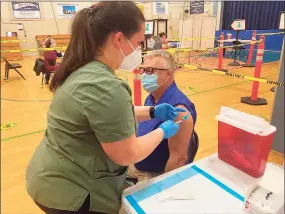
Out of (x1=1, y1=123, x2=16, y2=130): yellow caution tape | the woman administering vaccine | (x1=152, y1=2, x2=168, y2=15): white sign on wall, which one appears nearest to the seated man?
the woman administering vaccine

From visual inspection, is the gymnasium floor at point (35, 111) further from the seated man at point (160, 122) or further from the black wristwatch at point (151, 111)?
the black wristwatch at point (151, 111)

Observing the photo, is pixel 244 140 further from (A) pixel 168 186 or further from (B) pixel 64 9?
(B) pixel 64 9

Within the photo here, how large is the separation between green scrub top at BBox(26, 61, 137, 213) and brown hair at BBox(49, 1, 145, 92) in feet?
0.20

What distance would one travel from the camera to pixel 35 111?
13.5 feet

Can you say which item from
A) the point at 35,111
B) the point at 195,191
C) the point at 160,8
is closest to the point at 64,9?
the point at 160,8

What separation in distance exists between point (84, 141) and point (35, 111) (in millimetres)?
3593

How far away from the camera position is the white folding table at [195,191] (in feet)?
2.85

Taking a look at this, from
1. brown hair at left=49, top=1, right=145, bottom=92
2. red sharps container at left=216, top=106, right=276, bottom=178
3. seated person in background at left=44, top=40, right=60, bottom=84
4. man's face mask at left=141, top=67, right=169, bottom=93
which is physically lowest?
seated person in background at left=44, top=40, right=60, bottom=84

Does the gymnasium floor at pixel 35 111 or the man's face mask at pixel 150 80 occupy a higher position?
the man's face mask at pixel 150 80

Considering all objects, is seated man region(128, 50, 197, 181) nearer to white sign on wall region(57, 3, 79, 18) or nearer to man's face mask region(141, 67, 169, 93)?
man's face mask region(141, 67, 169, 93)

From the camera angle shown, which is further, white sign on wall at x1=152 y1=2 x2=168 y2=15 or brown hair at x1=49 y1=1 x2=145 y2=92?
white sign on wall at x1=152 y1=2 x2=168 y2=15

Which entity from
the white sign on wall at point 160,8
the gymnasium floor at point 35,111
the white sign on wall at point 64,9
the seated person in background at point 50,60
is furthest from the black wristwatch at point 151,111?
the white sign on wall at point 160,8

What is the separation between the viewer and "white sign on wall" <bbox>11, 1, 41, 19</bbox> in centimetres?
1006

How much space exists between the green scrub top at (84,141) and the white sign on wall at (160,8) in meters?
12.0
